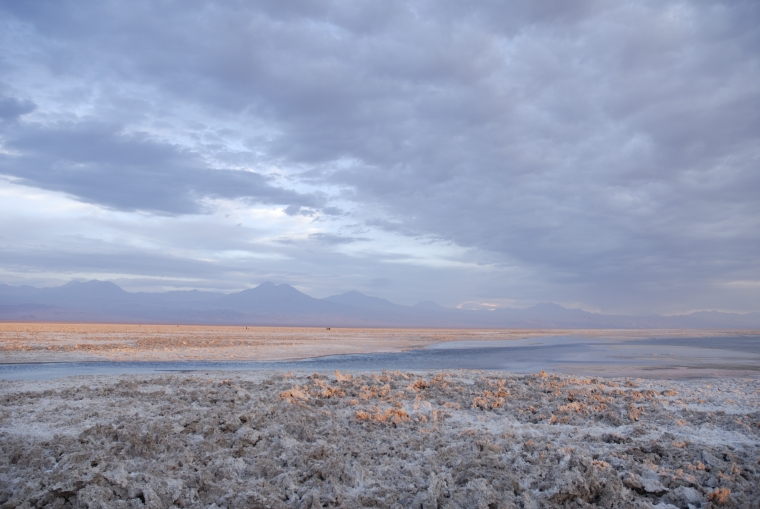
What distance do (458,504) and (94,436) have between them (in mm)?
6464

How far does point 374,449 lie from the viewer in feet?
26.6

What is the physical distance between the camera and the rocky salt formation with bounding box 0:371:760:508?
623cm

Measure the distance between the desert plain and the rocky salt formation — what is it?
0.03 meters

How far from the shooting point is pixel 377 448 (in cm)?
813

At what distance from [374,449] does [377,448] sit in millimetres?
59

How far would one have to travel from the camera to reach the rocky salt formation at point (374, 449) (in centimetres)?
623

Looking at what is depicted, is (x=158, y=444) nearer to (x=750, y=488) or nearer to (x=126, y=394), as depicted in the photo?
(x=126, y=394)

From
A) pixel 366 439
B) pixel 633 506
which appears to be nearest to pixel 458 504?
pixel 633 506

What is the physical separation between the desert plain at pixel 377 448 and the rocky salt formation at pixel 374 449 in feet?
0.10

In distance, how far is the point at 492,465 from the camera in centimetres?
714

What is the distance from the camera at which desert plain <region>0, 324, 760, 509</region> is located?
6230 millimetres

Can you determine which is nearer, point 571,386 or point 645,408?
point 645,408

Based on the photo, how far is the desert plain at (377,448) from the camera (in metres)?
6.23

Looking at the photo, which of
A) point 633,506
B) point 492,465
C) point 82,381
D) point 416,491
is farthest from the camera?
point 82,381
